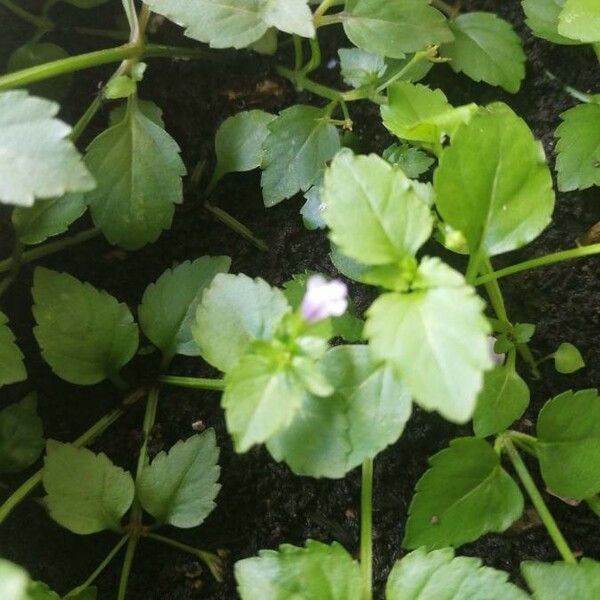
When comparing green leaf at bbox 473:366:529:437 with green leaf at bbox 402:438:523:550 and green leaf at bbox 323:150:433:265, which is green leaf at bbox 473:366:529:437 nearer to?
green leaf at bbox 402:438:523:550

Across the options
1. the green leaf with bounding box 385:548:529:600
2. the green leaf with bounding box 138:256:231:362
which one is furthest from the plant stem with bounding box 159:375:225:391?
the green leaf with bounding box 385:548:529:600

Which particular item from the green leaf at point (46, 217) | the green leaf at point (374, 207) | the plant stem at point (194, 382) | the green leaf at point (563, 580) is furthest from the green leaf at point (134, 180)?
the green leaf at point (563, 580)

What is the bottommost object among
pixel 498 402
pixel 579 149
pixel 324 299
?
pixel 498 402

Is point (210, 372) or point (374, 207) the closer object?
point (374, 207)

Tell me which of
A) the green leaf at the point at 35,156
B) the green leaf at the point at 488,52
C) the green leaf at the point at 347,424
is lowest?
the green leaf at the point at 347,424

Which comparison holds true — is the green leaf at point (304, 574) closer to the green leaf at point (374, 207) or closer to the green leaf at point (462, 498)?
the green leaf at point (462, 498)

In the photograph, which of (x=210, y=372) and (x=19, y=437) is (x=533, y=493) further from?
(x=19, y=437)

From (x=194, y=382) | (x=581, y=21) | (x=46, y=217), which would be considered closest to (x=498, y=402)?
(x=194, y=382)
